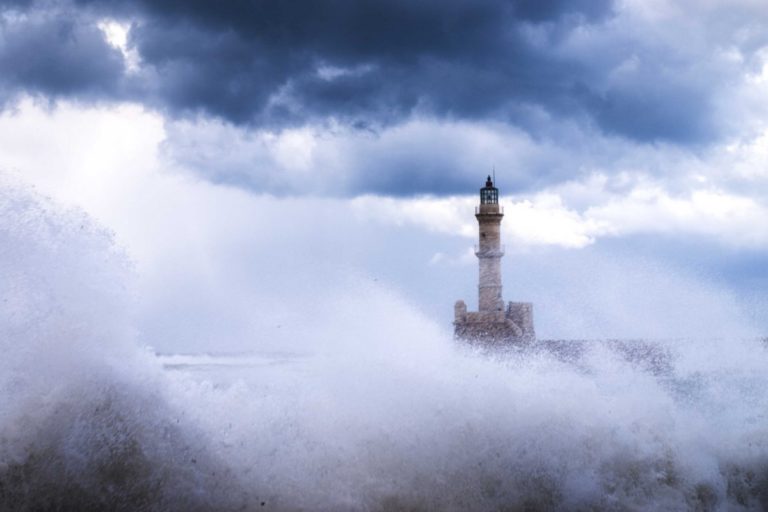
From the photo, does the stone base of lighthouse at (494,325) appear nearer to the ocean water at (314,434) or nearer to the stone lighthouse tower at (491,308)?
the stone lighthouse tower at (491,308)

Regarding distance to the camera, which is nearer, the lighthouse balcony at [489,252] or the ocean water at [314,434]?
the ocean water at [314,434]

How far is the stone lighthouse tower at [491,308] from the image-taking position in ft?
144

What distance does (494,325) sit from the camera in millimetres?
44219

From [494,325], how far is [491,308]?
0.96 meters

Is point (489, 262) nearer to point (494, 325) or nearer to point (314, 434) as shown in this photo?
point (494, 325)

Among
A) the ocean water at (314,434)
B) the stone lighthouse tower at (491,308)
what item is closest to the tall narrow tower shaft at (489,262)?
the stone lighthouse tower at (491,308)

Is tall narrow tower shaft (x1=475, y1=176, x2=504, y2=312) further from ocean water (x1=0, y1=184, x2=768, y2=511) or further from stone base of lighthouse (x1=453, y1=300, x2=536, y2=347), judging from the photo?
ocean water (x1=0, y1=184, x2=768, y2=511)

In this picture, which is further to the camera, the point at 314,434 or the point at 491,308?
the point at 491,308

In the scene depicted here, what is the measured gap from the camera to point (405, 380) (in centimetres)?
922

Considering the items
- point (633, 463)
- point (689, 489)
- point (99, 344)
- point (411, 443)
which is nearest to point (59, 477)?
point (99, 344)

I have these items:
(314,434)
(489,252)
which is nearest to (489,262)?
(489,252)

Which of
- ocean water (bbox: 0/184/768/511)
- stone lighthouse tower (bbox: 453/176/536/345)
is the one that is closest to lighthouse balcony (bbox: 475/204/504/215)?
stone lighthouse tower (bbox: 453/176/536/345)

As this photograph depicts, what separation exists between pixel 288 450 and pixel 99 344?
2.13 meters

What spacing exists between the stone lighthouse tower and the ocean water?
34.3 meters
